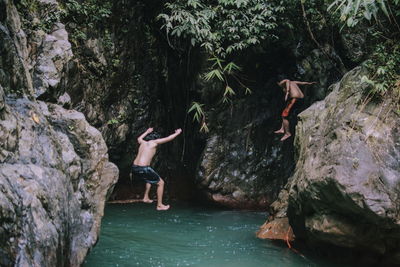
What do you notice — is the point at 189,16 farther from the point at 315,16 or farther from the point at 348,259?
the point at 348,259

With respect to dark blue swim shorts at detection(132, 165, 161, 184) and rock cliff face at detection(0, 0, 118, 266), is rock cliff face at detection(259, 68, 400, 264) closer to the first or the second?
dark blue swim shorts at detection(132, 165, 161, 184)

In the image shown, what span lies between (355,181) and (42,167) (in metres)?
4.02

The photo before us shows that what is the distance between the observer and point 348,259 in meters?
6.95

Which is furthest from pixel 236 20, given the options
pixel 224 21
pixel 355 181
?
pixel 355 181

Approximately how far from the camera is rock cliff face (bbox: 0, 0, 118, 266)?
13.1ft

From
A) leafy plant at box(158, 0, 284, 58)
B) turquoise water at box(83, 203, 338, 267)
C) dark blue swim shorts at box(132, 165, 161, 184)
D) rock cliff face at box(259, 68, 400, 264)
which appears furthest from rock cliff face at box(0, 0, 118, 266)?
leafy plant at box(158, 0, 284, 58)

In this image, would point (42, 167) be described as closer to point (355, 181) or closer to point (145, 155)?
point (145, 155)

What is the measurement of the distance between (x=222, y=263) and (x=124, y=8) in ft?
23.7

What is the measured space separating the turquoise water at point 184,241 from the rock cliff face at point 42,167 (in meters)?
1.34

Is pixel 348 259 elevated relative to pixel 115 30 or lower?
lower

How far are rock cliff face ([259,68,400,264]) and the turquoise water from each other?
2.85 feet

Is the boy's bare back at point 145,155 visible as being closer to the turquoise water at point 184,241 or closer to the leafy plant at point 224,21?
the turquoise water at point 184,241

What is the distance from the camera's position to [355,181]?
6.04 metres

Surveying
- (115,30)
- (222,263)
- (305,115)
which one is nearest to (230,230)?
(222,263)
